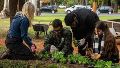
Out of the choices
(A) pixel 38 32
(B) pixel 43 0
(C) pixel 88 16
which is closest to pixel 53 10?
(B) pixel 43 0

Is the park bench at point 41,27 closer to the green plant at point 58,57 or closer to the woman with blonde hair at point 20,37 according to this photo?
the woman with blonde hair at point 20,37

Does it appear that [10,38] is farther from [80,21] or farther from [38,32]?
[38,32]

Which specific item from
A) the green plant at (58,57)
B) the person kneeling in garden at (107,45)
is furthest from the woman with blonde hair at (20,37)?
the person kneeling in garden at (107,45)

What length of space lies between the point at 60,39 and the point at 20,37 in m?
0.85

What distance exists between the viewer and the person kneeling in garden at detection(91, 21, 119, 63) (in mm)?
8891

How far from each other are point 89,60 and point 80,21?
7.22 ft

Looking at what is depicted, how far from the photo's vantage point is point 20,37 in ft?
31.0

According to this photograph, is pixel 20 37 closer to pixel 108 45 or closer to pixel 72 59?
pixel 72 59

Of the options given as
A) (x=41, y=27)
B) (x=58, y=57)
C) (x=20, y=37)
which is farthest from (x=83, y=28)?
(x=41, y=27)

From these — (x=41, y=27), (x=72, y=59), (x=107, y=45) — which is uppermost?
(x=107, y=45)

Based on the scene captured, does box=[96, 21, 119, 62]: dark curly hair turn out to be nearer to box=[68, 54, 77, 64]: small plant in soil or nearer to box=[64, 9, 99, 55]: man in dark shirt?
box=[68, 54, 77, 64]: small plant in soil

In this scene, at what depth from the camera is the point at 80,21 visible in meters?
10.7

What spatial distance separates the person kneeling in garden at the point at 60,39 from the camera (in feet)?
30.5

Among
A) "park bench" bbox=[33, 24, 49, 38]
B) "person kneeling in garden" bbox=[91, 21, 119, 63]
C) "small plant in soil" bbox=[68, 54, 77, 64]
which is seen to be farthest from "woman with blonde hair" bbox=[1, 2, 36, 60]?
"park bench" bbox=[33, 24, 49, 38]
